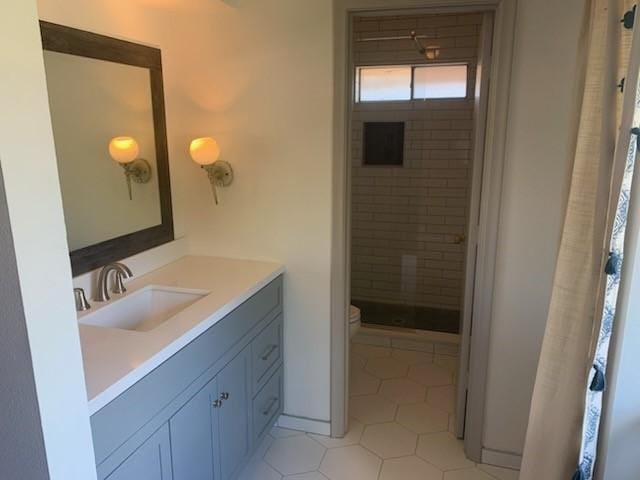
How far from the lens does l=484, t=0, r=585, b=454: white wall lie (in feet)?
6.33

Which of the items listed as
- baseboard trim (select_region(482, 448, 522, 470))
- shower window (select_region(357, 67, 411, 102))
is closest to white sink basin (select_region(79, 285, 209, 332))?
baseboard trim (select_region(482, 448, 522, 470))

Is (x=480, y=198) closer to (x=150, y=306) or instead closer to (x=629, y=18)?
(x=629, y=18)

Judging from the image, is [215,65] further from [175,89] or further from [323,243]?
[323,243]

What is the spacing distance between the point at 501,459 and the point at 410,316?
A: 1846mm

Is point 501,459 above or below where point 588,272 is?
below

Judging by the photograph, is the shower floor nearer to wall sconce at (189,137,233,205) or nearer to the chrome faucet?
wall sconce at (189,137,233,205)

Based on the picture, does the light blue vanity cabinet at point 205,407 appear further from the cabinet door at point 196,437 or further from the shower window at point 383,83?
the shower window at point 383,83

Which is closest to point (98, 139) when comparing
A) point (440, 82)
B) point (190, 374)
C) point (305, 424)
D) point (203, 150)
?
point (203, 150)

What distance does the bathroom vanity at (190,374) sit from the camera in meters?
1.37

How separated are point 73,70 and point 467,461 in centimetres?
247

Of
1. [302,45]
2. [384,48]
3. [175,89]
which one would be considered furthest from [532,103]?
[384,48]

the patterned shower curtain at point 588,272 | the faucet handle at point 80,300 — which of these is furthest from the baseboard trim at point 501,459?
the faucet handle at point 80,300

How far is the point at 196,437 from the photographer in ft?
5.70

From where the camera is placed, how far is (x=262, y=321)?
2248 mm
